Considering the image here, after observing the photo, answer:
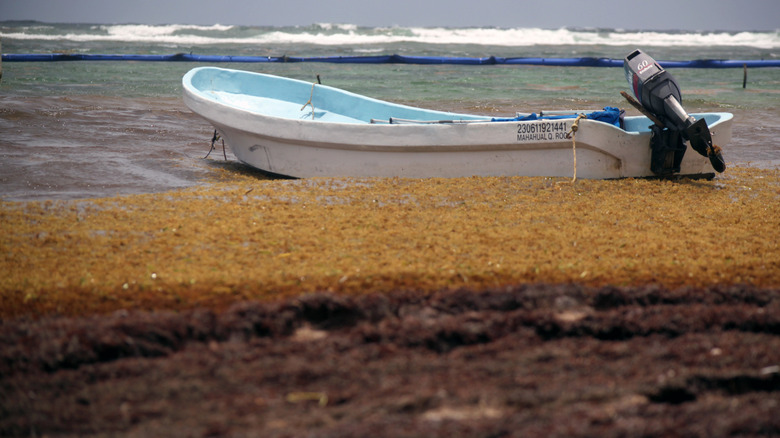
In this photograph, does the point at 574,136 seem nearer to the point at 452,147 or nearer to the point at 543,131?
the point at 543,131

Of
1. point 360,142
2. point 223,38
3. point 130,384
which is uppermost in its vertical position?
point 223,38

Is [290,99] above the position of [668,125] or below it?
above

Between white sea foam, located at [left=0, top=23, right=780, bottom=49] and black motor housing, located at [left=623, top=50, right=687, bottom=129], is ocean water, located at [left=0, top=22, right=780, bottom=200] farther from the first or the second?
white sea foam, located at [left=0, top=23, right=780, bottom=49]

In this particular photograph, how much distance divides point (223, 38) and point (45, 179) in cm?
4250

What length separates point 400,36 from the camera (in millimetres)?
51062

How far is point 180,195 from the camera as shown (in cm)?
612

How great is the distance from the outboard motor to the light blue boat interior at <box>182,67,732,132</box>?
2.23m

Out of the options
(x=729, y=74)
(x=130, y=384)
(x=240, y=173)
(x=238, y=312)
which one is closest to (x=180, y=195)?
(x=240, y=173)

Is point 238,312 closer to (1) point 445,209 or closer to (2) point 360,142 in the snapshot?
(1) point 445,209

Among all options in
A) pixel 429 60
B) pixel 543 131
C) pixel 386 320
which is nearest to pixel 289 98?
pixel 543 131

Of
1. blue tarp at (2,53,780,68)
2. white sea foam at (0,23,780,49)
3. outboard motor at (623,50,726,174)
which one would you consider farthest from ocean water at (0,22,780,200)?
white sea foam at (0,23,780,49)

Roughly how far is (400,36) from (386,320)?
4980 cm

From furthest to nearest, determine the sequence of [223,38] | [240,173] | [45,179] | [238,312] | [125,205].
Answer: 1. [223,38]
2. [240,173]
3. [45,179]
4. [125,205]
5. [238,312]

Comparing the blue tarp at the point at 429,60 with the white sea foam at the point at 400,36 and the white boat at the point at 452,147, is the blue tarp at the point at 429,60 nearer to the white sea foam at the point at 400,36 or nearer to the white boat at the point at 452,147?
the white boat at the point at 452,147
